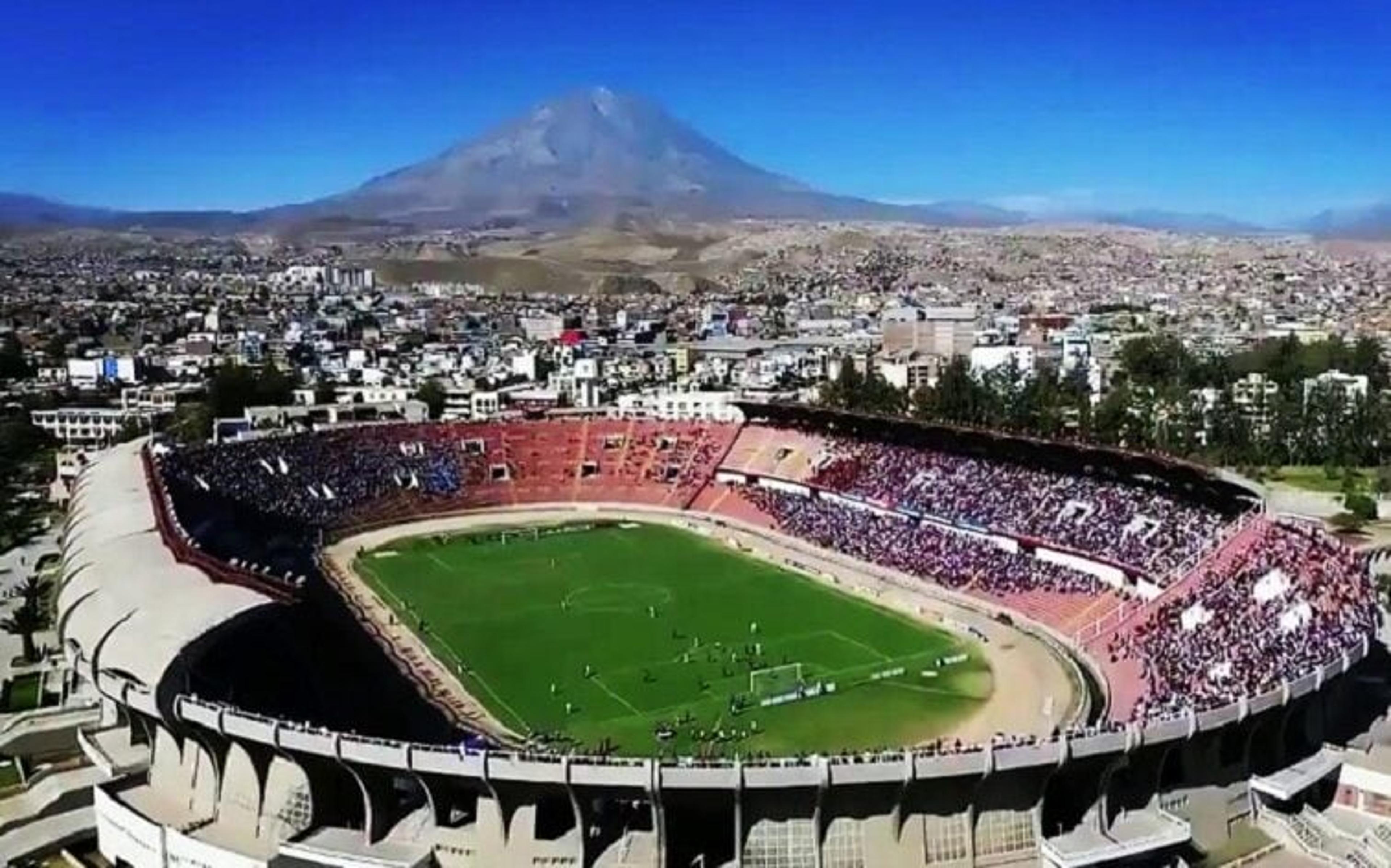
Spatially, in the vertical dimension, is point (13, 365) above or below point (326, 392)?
below

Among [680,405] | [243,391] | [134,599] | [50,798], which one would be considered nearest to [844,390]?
[680,405]

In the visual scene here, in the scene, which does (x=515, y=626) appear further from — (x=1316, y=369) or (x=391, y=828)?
(x=1316, y=369)

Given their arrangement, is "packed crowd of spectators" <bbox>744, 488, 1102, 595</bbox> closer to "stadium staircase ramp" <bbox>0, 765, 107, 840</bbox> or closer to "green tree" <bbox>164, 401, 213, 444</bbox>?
"stadium staircase ramp" <bbox>0, 765, 107, 840</bbox>

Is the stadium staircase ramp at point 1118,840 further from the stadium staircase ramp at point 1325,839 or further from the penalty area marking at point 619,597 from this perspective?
the penalty area marking at point 619,597

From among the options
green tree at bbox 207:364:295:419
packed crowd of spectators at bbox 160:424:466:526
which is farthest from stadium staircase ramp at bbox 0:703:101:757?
green tree at bbox 207:364:295:419

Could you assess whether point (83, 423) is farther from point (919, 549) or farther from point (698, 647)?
point (698, 647)

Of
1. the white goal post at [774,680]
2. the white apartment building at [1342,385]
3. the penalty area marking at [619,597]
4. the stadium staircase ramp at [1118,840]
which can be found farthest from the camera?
the white apartment building at [1342,385]

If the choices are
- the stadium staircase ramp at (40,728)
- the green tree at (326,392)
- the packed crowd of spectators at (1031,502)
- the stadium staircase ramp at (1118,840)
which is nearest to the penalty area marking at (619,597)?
the packed crowd of spectators at (1031,502)
